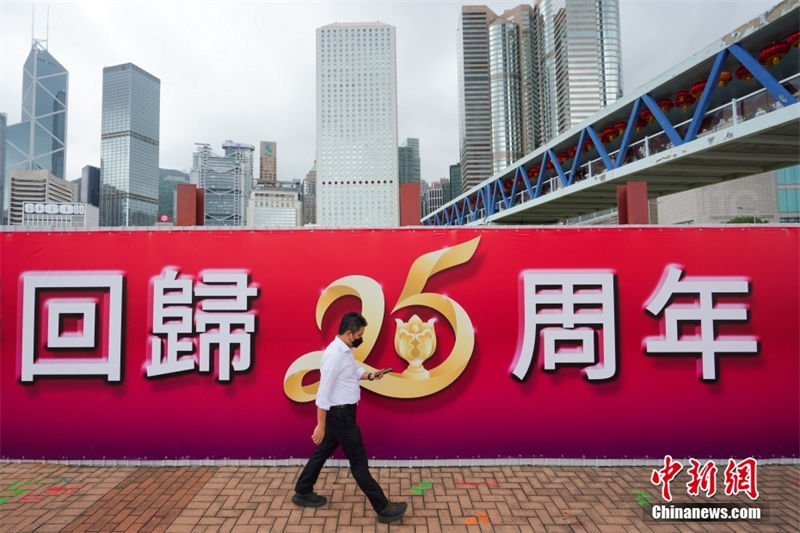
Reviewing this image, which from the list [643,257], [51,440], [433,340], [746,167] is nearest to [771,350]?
[643,257]

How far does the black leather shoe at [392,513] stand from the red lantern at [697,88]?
16772mm

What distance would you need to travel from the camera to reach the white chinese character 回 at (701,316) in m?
4.60

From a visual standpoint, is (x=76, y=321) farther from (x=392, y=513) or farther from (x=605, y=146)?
(x=605, y=146)

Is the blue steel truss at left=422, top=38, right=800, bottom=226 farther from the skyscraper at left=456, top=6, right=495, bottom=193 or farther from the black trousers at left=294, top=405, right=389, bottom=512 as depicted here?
the skyscraper at left=456, top=6, right=495, bottom=193

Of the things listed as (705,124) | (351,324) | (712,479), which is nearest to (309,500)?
(351,324)

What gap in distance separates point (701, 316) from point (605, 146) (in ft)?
63.2

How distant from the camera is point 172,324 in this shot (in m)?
4.64

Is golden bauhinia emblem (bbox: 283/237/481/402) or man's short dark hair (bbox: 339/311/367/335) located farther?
golden bauhinia emblem (bbox: 283/237/481/402)

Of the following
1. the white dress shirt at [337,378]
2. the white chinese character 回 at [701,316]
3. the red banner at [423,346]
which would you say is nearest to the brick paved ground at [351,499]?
the red banner at [423,346]

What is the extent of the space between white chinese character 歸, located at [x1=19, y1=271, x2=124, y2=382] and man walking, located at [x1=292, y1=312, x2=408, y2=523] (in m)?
2.72

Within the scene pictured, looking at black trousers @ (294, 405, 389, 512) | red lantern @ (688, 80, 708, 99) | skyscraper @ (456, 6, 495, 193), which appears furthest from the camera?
skyscraper @ (456, 6, 495, 193)

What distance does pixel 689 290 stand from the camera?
15.3ft

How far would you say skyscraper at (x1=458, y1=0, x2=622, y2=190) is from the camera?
6240 inches

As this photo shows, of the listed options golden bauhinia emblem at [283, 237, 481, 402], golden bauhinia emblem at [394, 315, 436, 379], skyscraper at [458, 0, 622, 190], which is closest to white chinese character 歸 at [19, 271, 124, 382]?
golden bauhinia emblem at [283, 237, 481, 402]
